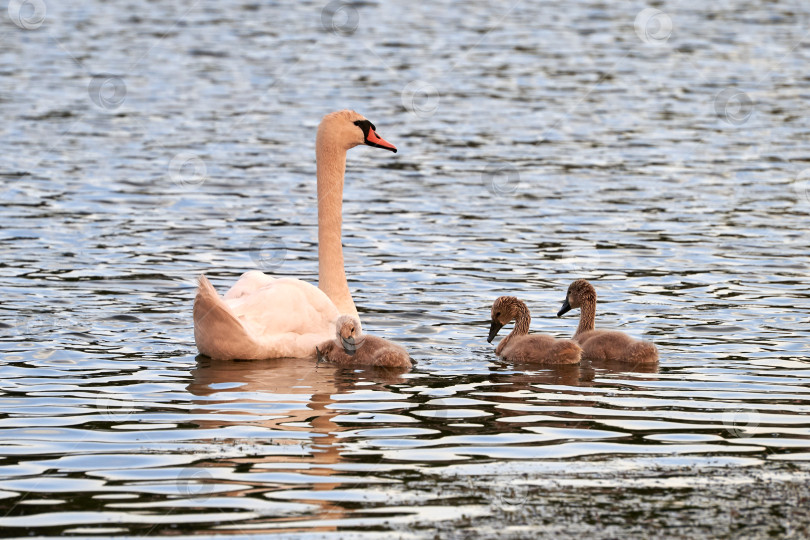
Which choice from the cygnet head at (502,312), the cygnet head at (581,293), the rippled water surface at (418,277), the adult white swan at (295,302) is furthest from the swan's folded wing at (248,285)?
the cygnet head at (581,293)

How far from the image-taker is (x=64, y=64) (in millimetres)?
32125

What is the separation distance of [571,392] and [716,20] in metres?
33.2

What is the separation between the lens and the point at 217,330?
10.8 meters

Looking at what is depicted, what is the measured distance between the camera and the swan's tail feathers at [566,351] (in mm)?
11188

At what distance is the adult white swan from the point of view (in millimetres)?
10853

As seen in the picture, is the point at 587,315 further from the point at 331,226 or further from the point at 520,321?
the point at 331,226

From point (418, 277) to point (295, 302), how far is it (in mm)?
3525

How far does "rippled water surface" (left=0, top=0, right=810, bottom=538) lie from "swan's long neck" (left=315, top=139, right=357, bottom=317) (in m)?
0.74

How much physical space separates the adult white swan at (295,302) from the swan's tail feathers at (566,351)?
6.15 ft

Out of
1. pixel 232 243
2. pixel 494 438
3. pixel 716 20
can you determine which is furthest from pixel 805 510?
pixel 716 20

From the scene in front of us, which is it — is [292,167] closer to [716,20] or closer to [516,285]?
[516,285]

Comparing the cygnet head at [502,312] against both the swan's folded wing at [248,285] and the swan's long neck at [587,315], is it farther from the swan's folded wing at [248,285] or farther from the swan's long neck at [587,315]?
the swan's folded wing at [248,285]

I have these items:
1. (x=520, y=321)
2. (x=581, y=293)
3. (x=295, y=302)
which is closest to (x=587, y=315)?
(x=581, y=293)

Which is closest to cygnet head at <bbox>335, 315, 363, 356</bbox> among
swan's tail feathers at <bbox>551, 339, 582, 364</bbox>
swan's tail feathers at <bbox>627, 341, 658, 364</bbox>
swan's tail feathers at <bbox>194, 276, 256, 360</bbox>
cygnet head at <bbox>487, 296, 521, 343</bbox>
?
swan's tail feathers at <bbox>194, 276, 256, 360</bbox>
